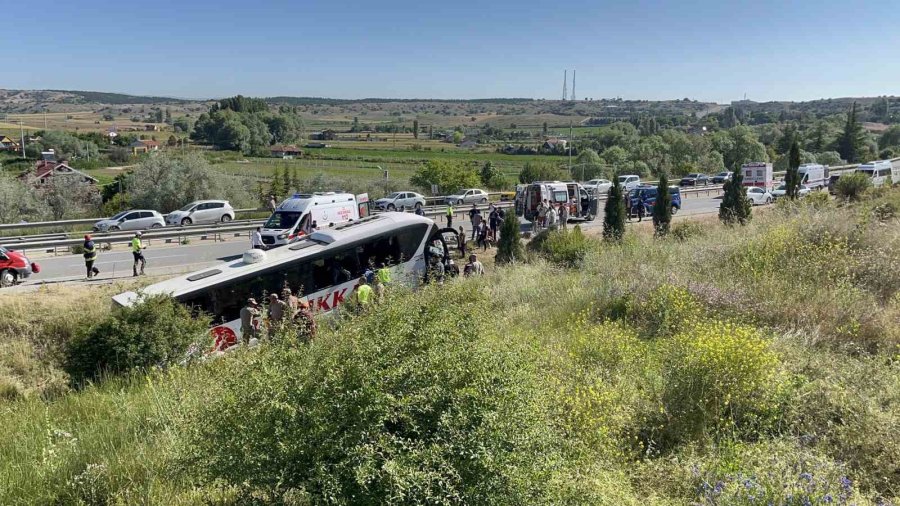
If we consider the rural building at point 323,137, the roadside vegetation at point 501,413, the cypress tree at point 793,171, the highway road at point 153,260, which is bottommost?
the highway road at point 153,260

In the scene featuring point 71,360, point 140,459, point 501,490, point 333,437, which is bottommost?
point 71,360

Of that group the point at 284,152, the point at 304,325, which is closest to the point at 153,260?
the point at 304,325

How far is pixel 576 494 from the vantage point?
4.30 metres

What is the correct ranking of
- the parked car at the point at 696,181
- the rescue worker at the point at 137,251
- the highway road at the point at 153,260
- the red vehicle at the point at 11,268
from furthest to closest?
the parked car at the point at 696,181 → the highway road at the point at 153,260 → the rescue worker at the point at 137,251 → the red vehicle at the point at 11,268

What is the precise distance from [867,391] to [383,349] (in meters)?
5.39

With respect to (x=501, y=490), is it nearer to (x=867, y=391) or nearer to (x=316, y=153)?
(x=867, y=391)

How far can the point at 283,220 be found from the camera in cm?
2258

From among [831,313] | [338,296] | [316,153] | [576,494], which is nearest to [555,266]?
[338,296]

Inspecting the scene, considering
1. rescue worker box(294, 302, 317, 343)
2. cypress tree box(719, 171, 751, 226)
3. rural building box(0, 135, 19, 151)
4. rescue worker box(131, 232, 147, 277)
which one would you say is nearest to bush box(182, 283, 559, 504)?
rescue worker box(294, 302, 317, 343)

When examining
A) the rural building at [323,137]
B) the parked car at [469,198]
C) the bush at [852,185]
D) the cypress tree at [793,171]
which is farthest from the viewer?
the rural building at [323,137]

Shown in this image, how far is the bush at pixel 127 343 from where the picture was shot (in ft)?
32.0

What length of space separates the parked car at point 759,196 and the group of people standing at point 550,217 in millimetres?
17399

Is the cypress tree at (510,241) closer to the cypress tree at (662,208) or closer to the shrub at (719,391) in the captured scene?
the cypress tree at (662,208)

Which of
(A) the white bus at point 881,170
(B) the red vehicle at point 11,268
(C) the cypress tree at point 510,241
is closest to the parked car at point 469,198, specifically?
(C) the cypress tree at point 510,241
